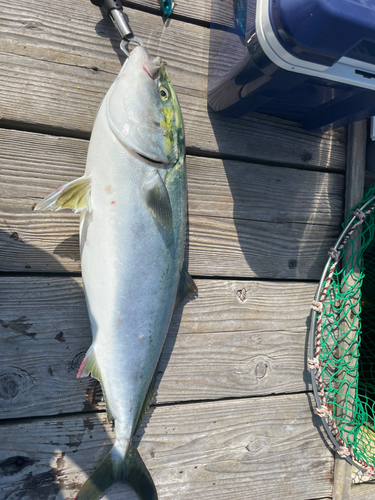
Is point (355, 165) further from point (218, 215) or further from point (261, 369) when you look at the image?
point (261, 369)

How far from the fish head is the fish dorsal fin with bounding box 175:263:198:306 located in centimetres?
49

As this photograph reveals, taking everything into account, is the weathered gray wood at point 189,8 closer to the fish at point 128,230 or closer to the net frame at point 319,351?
the fish at point 128,230

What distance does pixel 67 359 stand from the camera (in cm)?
147

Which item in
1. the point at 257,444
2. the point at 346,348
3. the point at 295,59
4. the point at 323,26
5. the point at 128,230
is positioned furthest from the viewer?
the point at 346,348

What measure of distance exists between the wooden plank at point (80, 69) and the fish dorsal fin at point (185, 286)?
639 mm

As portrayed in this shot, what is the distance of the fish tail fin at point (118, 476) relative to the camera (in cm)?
→ 133

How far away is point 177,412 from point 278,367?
1.92 ft

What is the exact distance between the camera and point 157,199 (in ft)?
4.19

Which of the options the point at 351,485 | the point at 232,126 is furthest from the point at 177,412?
the point at 232,126

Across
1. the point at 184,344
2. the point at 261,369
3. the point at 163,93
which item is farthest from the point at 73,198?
the point at 261,369

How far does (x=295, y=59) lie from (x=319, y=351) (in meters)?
1.36

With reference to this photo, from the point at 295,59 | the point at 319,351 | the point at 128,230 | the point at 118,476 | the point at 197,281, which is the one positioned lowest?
the point at 118,476

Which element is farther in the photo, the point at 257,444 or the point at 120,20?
the point at 257,444

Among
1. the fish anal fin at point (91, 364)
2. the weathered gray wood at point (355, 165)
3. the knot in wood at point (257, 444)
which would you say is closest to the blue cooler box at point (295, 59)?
the weathered gray wood at point (355, 165)
